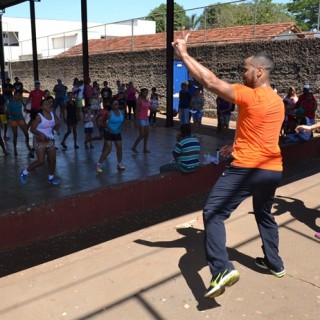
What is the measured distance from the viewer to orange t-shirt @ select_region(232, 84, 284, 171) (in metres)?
3.15

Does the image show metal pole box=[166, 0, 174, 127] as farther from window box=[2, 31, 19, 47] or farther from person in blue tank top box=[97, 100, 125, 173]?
window box=[2, 31, 19, 47]

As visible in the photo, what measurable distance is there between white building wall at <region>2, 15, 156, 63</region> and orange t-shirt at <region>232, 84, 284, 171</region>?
41010 millimetres

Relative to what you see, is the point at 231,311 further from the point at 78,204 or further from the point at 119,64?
the point at 119,64

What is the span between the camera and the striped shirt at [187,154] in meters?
6.16

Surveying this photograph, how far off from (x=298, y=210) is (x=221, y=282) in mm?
2965

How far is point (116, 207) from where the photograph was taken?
5480mm

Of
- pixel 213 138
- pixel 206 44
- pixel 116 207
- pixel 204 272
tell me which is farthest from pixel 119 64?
pixel 204 272

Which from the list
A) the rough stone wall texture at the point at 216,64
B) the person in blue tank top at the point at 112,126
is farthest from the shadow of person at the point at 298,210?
the rough stone wall texture at the point at 216,64

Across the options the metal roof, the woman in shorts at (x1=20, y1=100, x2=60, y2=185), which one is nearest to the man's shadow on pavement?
the woman in shorts at (x1=20, y1=100, x2=60, y2=185)

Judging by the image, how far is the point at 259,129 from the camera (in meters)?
3.22

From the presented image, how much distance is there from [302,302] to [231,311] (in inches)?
24.5

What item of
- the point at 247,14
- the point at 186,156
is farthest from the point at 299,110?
the point at 247,14

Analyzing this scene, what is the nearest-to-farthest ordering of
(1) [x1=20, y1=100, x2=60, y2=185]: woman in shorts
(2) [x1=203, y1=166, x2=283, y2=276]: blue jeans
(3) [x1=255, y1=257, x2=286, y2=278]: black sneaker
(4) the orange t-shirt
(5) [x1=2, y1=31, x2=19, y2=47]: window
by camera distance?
1. (4) the orange t-shirt
2. (2) [x1=203, y1=166, x2=283, y2=276]: blue jeans
3. (3) [x1=255, y1=257, x2=286, y2=278]: black sneaker
4. (1) [x1=20, y1=100, x2=60, y2=185]: woman in shorts
5. (5) [x1=2, y1=31, x2=19, y2=47]: window

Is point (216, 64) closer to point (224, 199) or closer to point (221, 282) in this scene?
point (224, 199)
